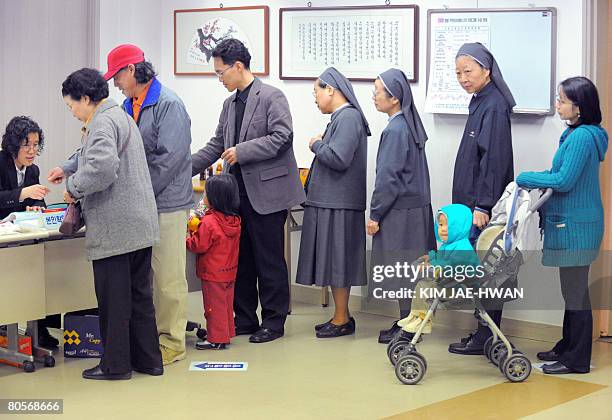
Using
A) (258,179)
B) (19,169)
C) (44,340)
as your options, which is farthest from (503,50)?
(44,340)

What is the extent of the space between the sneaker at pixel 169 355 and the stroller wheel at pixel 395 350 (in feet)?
3.60

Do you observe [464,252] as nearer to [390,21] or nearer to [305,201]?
[305,201]

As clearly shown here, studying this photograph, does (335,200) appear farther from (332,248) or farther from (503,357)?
(503,357)

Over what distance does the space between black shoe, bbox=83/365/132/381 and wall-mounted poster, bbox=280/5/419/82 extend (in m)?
2.64

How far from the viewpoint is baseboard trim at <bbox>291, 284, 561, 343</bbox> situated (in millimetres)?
5918

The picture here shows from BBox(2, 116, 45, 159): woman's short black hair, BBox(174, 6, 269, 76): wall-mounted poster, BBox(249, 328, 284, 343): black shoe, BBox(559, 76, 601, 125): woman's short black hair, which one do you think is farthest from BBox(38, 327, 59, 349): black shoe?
BBox(559, 76, 601, 125): woman's short black hair

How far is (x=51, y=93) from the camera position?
7055 millimetres

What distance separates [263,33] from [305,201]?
1.72 metres

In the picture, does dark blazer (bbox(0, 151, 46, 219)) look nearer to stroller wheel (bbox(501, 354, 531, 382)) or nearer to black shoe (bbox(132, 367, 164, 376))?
black shoe (bbox(132, 367, 164, 376))

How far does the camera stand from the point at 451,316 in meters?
Result: 6.30

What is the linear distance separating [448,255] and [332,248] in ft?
3.33

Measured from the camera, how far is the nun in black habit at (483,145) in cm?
543

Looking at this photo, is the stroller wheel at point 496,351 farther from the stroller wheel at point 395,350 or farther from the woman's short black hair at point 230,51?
the woman's short black hair at point 230,51

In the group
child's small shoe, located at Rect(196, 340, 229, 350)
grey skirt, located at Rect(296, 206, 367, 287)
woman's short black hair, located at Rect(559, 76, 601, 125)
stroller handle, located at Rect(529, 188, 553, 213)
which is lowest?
child's small shoe, located at Rect(196, 340, 229, 350)
